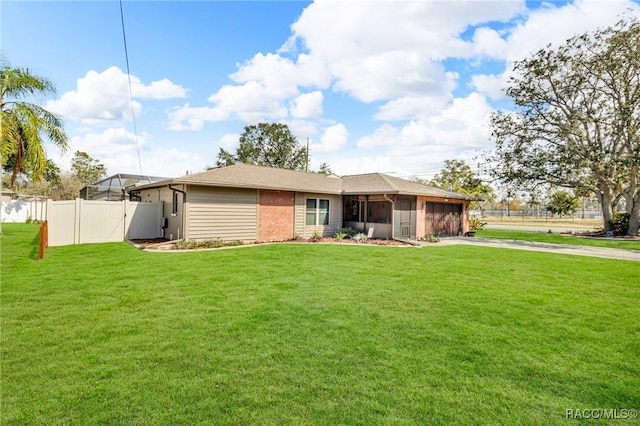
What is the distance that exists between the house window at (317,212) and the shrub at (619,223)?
1964 centimetres

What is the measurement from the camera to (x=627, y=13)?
18.7m

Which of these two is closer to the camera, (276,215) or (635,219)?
(276,215)

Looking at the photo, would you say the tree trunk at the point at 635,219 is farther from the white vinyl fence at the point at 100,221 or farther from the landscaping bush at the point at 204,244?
the white vinyl fence at the point at 100,221

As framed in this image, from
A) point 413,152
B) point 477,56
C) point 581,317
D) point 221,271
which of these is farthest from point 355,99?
point 413,152

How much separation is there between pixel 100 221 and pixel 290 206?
8012mm

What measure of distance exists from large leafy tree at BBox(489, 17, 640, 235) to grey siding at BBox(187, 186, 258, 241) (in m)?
18.2

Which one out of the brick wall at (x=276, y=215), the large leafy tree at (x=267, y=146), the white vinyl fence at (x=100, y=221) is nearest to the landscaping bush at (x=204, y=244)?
the brick wall at (x=276, y=215)

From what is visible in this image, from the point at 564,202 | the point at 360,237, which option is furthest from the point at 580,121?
the point at 564,202

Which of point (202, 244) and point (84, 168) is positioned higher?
point (84, 168)

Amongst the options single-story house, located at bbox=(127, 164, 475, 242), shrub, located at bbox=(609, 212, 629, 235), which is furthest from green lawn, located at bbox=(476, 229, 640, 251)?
shrub, located at bbox=(609, 212, 629, 235)

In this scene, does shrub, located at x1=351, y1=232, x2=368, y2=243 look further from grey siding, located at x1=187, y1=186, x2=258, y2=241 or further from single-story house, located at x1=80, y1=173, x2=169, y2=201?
single-story house, located at x1=80, y1=173, x2=169, y2=201

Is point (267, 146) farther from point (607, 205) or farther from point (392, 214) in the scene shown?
point (607, 205)

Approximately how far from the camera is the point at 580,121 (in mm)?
20594

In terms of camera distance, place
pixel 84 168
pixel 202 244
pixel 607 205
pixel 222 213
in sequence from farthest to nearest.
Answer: pixel 84 168 → pixel 607 205 → pixel 222 213 → pixel 202 244
